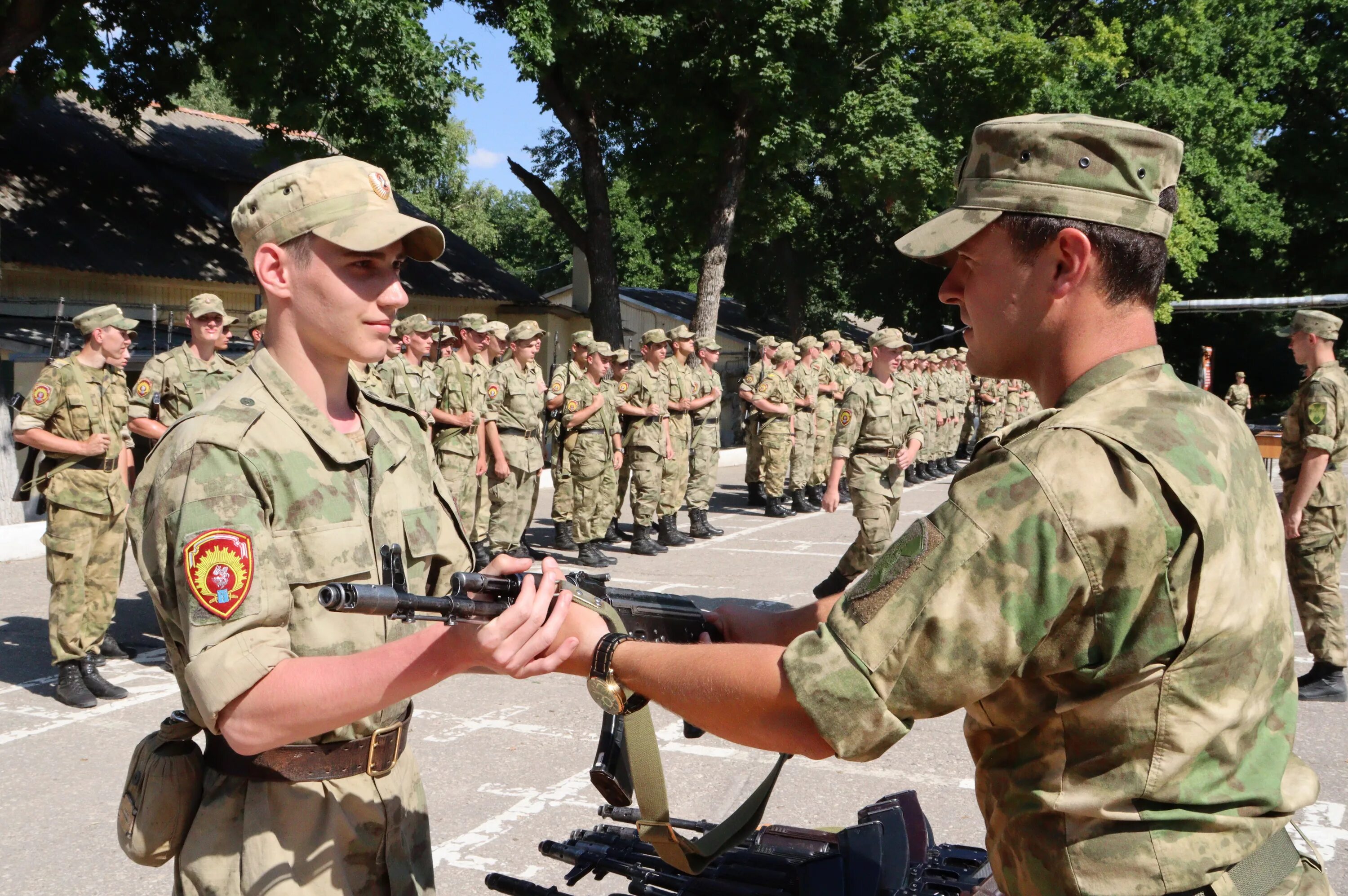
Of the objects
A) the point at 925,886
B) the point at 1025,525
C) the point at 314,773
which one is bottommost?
the point at 925,886

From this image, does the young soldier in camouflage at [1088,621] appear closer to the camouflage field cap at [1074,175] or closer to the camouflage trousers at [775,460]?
the camouflage field cap at [1074,175]

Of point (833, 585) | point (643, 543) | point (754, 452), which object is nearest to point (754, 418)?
point (754, 452)

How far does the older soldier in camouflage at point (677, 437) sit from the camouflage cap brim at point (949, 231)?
1050 centimetres

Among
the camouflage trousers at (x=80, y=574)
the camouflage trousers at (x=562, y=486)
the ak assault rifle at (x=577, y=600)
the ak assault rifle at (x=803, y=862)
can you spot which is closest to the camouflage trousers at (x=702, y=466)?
the camouflage trousers at (x=562, y=486)

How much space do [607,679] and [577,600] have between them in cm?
16

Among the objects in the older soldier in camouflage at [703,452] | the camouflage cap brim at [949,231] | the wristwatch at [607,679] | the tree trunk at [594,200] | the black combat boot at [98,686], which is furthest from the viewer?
the tree trunk at [594,200]

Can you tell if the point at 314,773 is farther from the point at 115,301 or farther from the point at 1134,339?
the point at 115,301

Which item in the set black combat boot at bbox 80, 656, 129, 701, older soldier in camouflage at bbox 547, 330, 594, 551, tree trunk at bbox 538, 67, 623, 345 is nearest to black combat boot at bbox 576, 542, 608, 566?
older soldier in camouflage at bbox 547, 330, 594, 551

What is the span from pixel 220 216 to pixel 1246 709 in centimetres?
2444

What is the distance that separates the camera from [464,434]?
10.9m

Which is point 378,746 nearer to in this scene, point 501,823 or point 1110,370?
point 1110,370

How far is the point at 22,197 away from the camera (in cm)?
1980

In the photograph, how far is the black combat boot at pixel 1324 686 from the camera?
666 cm

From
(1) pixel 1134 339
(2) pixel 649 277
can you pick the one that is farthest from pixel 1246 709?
(2) pixel 649 277
